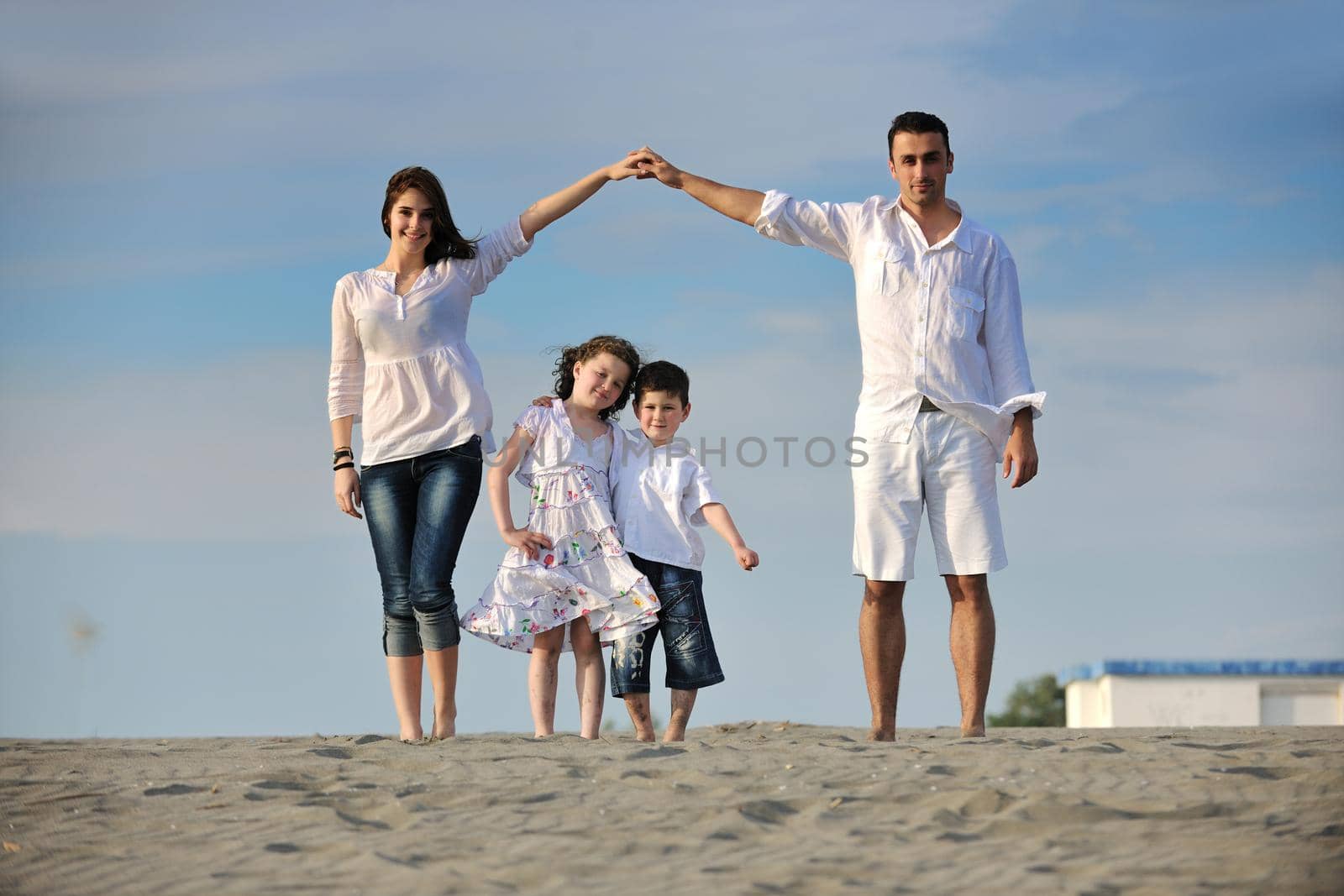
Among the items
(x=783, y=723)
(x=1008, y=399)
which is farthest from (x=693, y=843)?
(x=783, y=723)

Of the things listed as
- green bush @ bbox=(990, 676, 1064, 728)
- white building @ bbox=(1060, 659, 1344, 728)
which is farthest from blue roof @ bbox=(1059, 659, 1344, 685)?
green bush @ bbox=(990, 676, 1064, 728)

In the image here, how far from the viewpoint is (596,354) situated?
686 centimetres

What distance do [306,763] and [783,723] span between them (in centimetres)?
357

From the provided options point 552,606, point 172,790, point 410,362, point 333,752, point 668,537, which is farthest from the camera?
point 668,537

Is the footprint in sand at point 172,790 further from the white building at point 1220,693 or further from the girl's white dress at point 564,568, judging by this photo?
the white building at point 1220,693

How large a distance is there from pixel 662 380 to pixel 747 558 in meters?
0.93

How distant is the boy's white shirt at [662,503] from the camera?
6.78 meters

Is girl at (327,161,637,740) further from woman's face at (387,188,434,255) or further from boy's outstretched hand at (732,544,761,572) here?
boy's outstretched hand at (732,544,761,572)

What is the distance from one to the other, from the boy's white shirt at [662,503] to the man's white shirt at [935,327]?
3.20 ft

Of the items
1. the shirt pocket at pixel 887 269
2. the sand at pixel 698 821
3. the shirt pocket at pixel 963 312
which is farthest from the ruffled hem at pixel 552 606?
the shirt pocket at pixel 963 312

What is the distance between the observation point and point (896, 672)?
6.11 m

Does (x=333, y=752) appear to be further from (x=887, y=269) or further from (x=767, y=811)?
(x=887, y=269)

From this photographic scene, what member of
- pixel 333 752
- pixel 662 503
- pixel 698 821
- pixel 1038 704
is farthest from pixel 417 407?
pixel 1038 704

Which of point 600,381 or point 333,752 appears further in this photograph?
point 600,381
